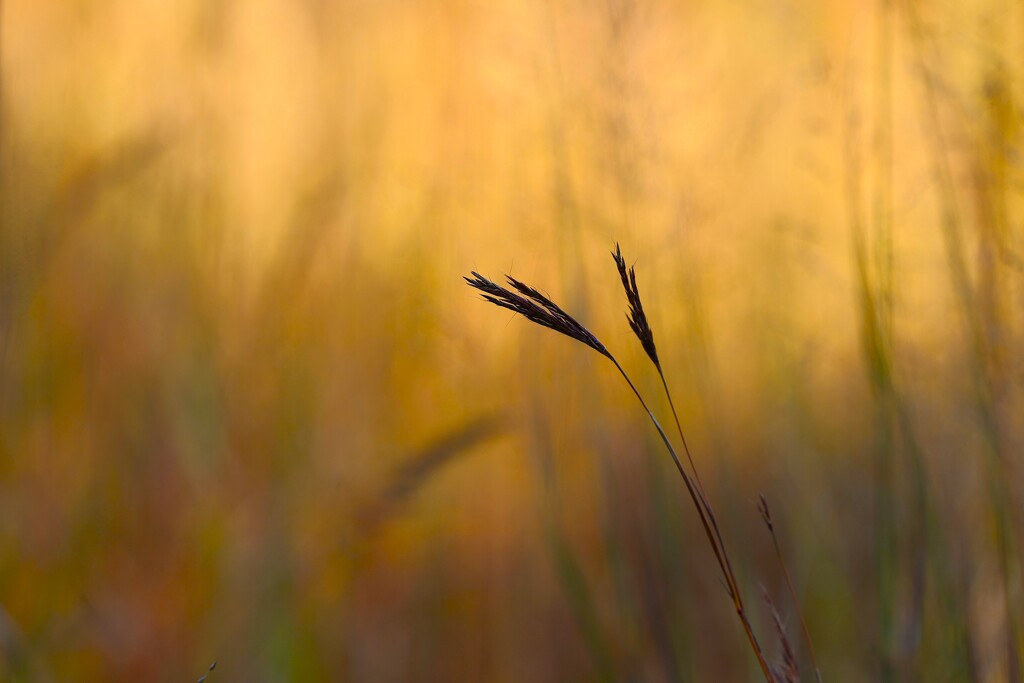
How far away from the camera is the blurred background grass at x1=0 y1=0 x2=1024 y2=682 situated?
0.87m

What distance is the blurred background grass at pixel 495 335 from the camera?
34.2 inches

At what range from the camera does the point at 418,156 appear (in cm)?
140

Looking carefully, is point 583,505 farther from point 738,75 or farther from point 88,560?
point 738,75

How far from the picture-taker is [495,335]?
1.20 metres

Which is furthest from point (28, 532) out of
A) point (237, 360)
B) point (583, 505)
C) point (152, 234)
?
point (583, 505)

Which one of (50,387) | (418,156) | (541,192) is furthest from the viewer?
(418,156)

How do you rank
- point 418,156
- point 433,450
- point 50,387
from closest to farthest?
1. point 433,450
2. point 50,387
3. point 418,156

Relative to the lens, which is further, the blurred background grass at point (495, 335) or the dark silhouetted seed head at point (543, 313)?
the blurred background grass at point (495, 335)

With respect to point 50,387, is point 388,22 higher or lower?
higher

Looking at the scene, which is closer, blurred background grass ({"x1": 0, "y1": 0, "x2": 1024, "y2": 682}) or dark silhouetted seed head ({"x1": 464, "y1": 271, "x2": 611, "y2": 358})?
dark silhouetted seed head ({"x1": 464, "y1": 271, "x2": 611, "y2": 358})

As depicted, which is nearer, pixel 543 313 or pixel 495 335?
pixel 543 313

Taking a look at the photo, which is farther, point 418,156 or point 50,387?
point 418,156

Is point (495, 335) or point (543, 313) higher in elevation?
point (495, 335)

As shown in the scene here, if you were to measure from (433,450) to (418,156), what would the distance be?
2.48 feet
